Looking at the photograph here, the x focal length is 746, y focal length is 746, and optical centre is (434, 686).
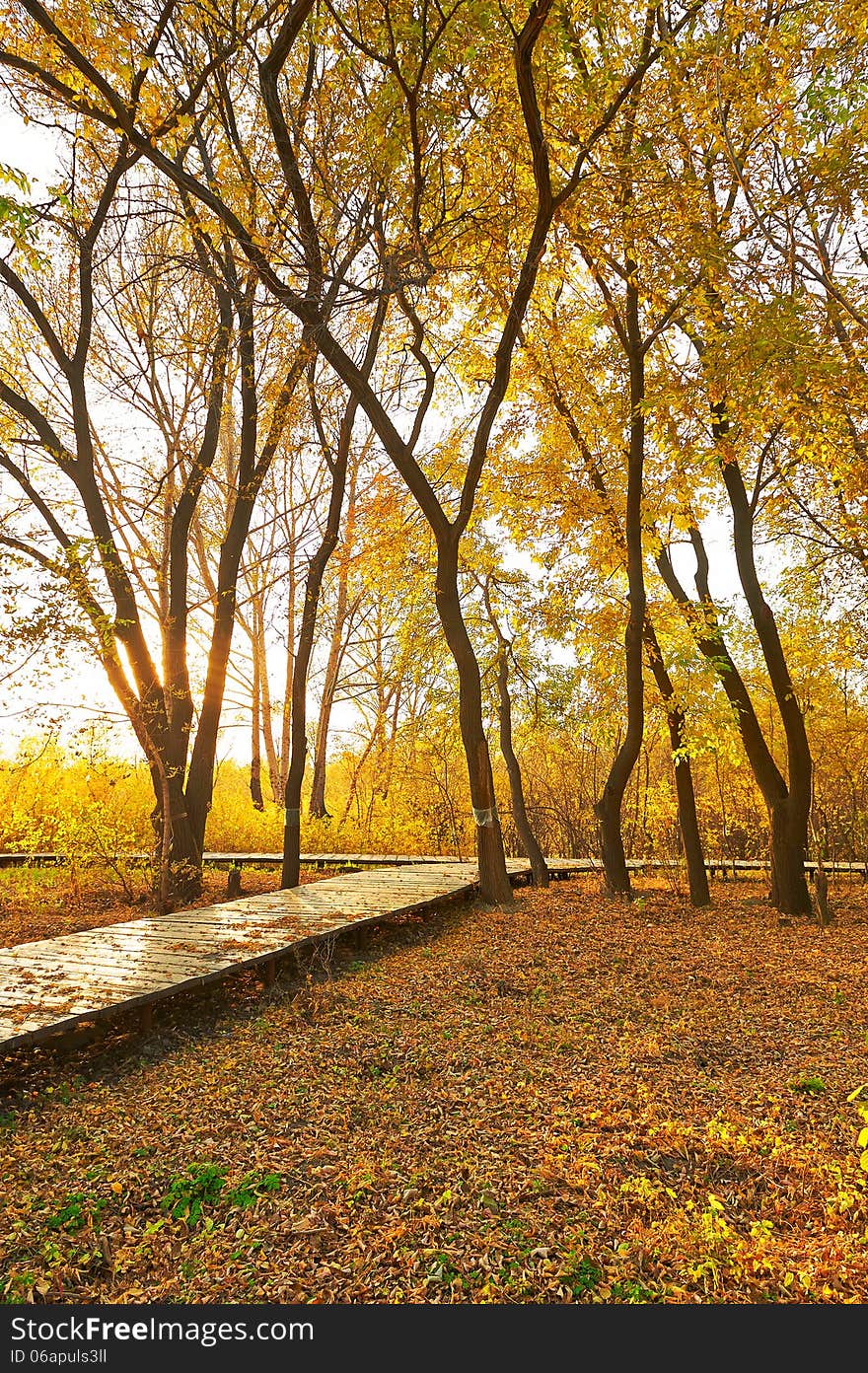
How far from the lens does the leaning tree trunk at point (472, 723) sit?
6.80 m

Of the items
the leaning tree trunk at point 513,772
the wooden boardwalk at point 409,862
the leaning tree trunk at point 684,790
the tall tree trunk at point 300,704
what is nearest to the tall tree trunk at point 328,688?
the wooden boardwalk at point 409,862

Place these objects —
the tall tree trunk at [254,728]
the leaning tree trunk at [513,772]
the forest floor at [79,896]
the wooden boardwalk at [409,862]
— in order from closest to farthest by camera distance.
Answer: the forest floor at [79,896], the leaning tree trunk at [513,772], the wooden boardwalk at [409,862], the tall tree trunk at [254,728]

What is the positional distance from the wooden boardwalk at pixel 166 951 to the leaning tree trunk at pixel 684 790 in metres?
2.27

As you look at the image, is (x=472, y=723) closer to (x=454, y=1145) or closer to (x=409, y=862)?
(x=409, y=862)

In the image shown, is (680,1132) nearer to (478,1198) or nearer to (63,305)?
(478,1198)

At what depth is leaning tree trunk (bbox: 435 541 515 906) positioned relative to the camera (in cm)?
680

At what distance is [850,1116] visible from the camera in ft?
9.44

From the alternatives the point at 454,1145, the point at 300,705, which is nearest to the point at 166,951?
the point at 454,1145

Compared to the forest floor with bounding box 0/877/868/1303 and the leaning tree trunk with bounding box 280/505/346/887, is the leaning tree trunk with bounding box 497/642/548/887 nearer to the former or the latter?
the leaning tree trunk with bounding box 280/505/346/887

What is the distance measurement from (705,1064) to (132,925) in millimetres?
3948

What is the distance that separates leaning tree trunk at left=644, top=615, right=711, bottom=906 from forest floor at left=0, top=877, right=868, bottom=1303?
2.45m

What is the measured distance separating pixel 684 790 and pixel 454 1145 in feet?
17.5

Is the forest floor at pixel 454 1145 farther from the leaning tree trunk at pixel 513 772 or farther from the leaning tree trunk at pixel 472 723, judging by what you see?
the leaning tree trunk at pixel 513 772

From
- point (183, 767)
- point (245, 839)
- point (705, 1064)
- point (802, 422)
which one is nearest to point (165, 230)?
point (183, 767)
